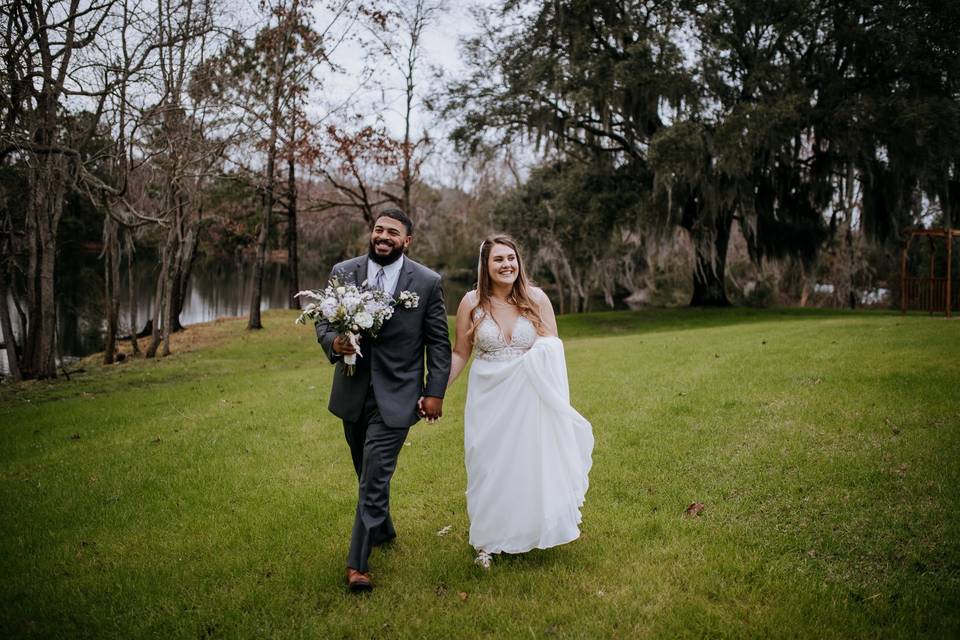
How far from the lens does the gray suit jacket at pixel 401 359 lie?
386 cm

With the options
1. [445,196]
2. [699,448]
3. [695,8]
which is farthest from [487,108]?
[445,196]

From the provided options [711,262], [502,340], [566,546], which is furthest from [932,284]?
[502,340]

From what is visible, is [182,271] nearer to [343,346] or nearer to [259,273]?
[259,273]

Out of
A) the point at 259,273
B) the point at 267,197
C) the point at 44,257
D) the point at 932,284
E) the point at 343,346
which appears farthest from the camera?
the point at 259,273

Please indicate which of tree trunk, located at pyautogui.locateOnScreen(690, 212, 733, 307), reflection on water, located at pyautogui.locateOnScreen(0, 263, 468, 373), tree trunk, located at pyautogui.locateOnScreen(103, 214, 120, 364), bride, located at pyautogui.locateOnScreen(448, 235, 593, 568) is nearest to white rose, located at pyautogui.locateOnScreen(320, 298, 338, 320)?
bride, located at pyautogui.locateOnScreen(448, 235, 593, 568)

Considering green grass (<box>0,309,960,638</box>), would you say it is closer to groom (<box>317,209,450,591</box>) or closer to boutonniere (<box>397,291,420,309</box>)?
groom (<box>317,209,450,591</box>)

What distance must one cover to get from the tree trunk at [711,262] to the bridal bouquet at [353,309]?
1703 centimetres

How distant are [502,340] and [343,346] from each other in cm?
103

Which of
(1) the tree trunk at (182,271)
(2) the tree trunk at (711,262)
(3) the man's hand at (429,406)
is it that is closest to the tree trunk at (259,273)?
(1) the tree trunk at (182,271)

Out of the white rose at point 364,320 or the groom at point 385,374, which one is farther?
the groom at point 385,374

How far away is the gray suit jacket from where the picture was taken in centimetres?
386

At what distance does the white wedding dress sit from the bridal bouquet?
710 mm

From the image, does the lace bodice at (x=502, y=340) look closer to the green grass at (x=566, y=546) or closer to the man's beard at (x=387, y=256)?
the man's beard at (x=387, y=256)

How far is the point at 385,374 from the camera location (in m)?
3.92
